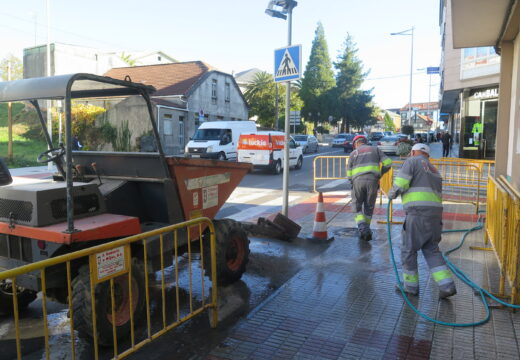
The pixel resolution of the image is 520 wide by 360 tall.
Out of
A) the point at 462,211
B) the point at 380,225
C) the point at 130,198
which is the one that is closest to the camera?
the point at 130,198

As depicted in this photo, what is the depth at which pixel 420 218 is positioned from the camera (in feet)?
15.4

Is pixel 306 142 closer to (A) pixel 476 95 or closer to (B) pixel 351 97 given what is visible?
(A) pixel 476 95

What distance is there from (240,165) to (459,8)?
3993 mm

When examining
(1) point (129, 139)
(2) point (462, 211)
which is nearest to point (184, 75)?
(2) point (462, 211)

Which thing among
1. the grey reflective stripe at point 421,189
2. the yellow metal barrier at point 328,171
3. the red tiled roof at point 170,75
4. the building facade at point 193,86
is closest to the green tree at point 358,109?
the building facade at point 193,86

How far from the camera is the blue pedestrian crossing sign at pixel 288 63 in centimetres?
739

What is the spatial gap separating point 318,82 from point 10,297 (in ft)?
222

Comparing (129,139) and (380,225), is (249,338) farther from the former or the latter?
(380,225)

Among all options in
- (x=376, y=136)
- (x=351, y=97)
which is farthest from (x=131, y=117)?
(x=351, y=97)

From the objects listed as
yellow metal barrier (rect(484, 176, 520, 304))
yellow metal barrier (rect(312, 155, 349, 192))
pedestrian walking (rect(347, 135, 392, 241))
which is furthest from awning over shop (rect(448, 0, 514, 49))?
yellow metal barrier (rect(312, 155, 349, 192))

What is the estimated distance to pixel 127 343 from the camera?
12.0 ft

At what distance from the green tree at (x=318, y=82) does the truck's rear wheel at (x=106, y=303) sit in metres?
65.1

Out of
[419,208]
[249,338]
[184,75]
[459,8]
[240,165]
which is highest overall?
[184,75]

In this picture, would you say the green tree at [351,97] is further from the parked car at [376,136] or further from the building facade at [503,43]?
the building facade at [503,43]
